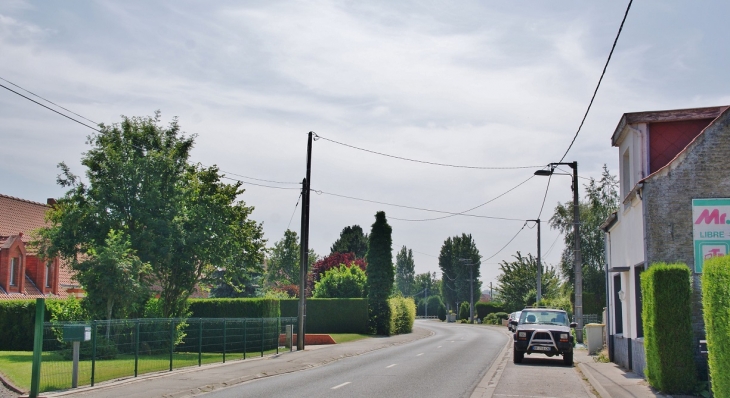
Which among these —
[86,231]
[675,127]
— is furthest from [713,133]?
[86,231]

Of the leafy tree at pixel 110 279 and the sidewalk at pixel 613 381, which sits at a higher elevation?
the leafy tree at pixel 110 279

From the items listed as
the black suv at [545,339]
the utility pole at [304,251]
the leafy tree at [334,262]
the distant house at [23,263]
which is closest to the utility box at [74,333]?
the black suv at [545,339]

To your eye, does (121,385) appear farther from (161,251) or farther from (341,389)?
(161,251)

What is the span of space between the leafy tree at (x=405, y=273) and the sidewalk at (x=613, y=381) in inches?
5959

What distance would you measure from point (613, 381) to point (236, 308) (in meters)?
24.0

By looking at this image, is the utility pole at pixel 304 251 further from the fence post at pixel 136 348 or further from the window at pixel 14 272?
the window at pixel 14 272

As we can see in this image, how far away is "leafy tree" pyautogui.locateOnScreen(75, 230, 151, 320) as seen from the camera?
24.8 m

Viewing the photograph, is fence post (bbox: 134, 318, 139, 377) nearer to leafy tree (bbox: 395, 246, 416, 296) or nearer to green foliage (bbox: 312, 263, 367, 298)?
green foliage (bbox: 312, 263, 367, 298)

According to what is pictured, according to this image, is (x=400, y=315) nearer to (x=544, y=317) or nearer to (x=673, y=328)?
(x=544, y=317)

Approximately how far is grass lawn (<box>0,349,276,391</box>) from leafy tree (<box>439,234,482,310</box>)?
3479 inches

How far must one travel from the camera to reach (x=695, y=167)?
52.0 feet

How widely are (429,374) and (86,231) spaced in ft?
54.3

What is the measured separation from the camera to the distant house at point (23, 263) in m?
38.3

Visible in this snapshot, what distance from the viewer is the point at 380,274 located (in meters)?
50.0
